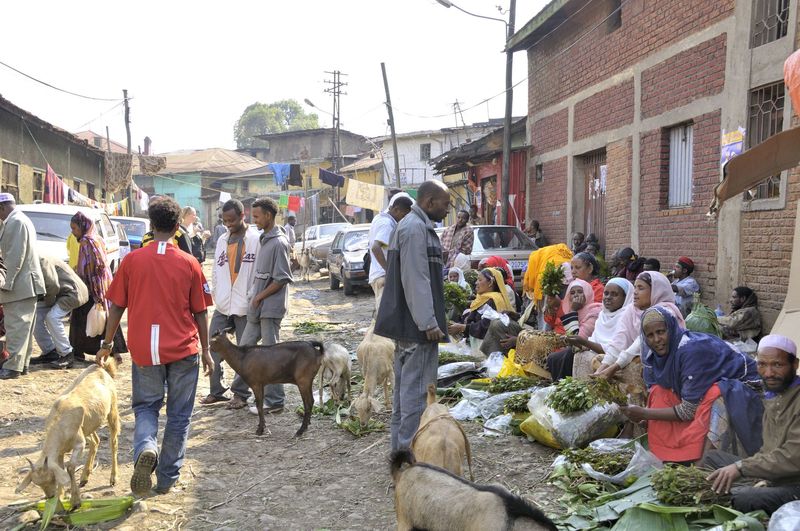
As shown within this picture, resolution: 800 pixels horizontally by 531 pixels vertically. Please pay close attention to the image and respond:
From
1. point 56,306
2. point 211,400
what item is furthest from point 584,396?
point 56,306

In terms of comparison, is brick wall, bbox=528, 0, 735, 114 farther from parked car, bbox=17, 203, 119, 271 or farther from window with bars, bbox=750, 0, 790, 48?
parked car, bbox=17, 203, 119, 271

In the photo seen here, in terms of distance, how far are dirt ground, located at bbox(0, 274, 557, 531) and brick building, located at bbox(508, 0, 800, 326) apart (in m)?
4.05

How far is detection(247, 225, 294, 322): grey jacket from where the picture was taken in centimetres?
707

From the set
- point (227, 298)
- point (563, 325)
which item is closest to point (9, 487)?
point (227, 298)

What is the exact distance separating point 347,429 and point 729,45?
765 centimetres

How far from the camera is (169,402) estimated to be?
16.3ft

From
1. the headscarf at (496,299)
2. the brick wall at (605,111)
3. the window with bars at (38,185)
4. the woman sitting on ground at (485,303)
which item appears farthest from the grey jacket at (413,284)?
the window with bars at (38,185)

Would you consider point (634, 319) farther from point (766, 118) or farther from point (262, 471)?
point (766, 118)

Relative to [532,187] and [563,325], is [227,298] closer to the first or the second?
[563,325]

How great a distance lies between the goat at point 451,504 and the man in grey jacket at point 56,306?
6417mm

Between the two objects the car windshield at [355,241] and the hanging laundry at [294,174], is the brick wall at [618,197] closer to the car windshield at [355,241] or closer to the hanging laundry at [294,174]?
the car windshield at [355,241]

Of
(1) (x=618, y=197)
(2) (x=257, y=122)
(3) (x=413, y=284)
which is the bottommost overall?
(3) (x=413, y=284)

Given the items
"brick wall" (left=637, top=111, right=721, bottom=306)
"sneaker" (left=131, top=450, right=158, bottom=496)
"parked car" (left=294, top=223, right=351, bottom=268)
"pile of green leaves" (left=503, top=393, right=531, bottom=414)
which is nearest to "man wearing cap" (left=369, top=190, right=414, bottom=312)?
"pile of green leaves" (left=503, top=393, right=531, bottom=414)

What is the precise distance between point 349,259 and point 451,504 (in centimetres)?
1519
